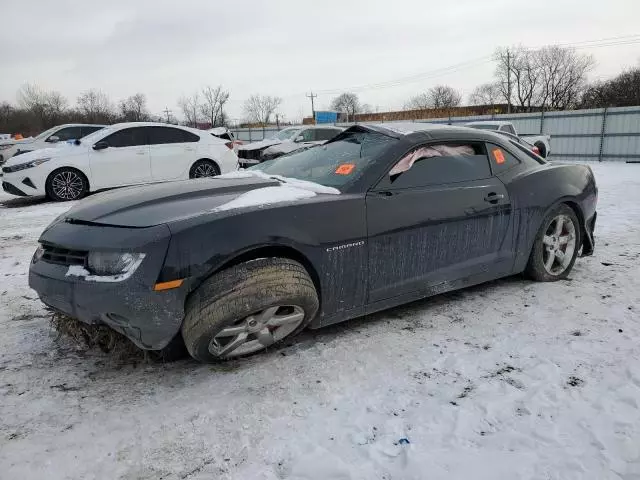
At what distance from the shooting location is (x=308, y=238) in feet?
9.10

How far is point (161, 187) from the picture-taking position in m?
3.27

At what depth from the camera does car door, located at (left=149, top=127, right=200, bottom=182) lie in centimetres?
943

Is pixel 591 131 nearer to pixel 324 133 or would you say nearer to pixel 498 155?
pixel 324 133

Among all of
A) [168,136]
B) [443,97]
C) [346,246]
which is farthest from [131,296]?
[443,97]

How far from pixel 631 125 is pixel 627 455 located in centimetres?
1993

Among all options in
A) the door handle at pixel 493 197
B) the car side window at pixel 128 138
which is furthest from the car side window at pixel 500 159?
the car side window at pixel 128 138

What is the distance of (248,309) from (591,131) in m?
20.7

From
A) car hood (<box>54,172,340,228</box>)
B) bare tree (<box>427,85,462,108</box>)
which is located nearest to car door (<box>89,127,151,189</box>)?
car hood (<box>54,172,340,228</box>)

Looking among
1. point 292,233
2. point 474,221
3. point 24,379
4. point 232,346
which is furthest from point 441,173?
point 24,379

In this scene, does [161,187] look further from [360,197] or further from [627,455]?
[627,455]

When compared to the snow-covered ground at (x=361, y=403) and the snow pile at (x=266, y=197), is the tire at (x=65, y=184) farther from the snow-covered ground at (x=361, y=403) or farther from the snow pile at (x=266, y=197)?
the snow pile at (x=266, y=197)

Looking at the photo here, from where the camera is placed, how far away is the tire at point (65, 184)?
28.8 feet

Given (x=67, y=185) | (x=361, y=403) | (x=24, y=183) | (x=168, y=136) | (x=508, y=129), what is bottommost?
(x=361, y=403)

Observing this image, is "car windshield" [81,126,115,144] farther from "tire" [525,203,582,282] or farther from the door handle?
"tire" [525,203,582,282]
